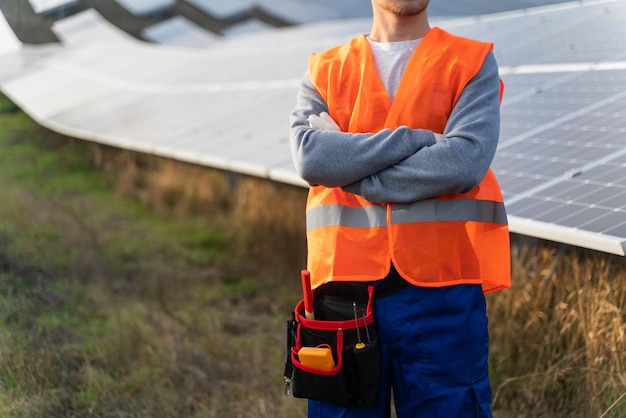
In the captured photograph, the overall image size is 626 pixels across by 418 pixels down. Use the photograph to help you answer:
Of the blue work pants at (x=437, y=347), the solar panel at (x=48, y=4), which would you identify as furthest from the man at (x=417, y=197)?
the solar panel at (x=48, y=4)

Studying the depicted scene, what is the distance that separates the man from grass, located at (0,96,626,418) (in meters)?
1.08

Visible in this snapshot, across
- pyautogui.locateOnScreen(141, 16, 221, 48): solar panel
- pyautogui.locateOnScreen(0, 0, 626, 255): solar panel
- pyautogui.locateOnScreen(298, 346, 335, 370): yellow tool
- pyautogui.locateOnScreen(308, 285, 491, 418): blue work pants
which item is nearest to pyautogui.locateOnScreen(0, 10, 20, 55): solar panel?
pyautogui.locateOnScreen(0, 0, 626, 255): solar panel

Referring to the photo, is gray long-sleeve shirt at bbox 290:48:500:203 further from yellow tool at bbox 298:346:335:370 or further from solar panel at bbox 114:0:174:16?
solar panel at bbox 114:0:174:16

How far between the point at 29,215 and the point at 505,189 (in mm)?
4865

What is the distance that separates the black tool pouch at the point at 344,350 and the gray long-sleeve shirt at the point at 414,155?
1.02ft

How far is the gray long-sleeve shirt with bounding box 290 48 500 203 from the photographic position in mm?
2260

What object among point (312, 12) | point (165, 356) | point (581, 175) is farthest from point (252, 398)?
point (312, 12)

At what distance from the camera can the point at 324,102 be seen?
2.54 meters

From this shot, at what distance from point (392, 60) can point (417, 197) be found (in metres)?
0.41

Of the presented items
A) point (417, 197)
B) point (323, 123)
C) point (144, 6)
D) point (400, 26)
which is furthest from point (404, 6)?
point (144, 6)

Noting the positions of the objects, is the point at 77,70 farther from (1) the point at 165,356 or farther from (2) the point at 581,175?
(2) the point at 581,175

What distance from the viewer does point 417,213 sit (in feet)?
7.70

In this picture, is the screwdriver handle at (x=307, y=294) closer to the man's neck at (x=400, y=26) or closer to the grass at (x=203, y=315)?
the man's neck at (x=400, y=26)

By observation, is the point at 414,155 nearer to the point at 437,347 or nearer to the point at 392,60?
the point at 392,60
